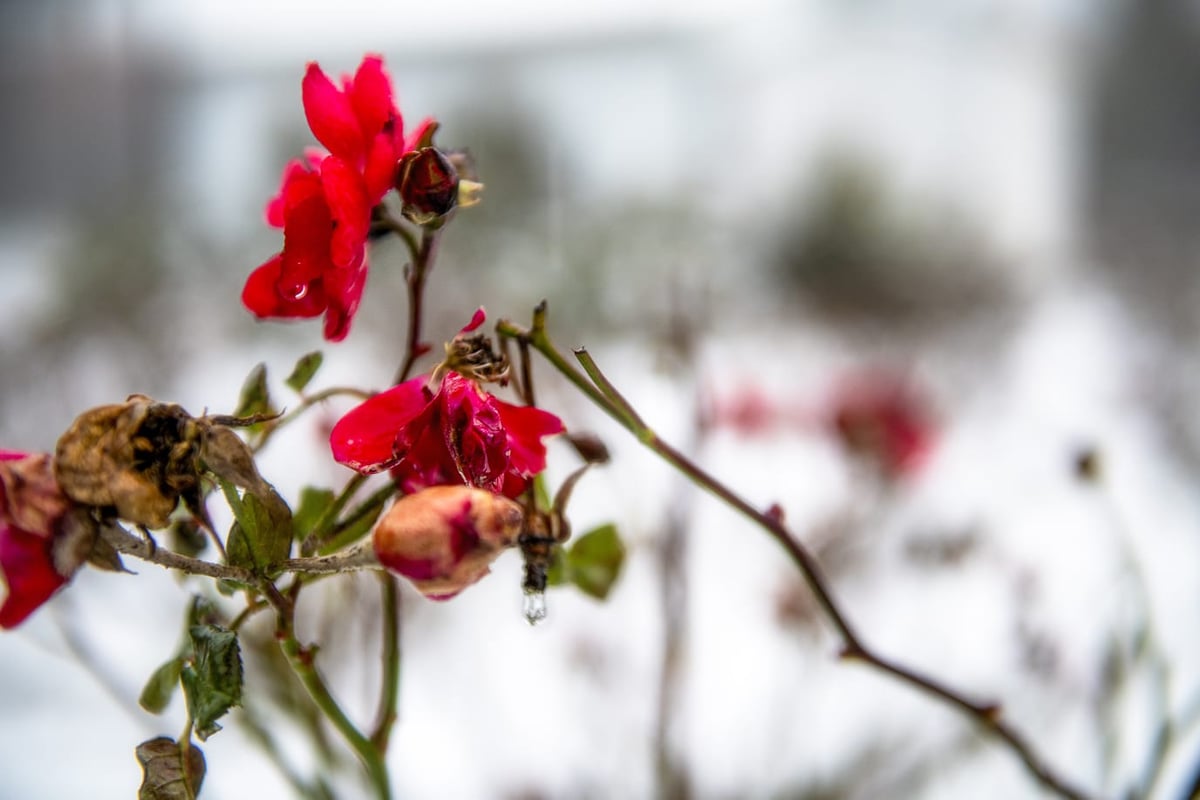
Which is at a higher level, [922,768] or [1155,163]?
[1155,163]

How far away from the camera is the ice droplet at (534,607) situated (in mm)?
116

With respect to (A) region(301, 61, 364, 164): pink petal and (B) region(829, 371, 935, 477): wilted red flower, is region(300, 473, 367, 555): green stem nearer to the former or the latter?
(A) region(301, 61, 364, 164): pink petal

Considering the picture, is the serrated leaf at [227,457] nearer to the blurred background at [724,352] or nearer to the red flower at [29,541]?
the red flower at [29,541]

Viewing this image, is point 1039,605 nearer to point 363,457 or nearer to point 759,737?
point 759,737

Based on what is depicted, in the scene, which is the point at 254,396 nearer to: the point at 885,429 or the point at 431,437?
the point at 431,437

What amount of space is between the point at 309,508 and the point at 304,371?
2 cm

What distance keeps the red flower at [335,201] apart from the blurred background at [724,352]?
10 centimetres

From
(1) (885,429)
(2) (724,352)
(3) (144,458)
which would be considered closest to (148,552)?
(3) (144,458)

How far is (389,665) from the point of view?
0.13 m

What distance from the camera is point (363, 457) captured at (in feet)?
0.39

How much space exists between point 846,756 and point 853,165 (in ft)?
5.46

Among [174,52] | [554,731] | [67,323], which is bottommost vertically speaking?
[554,731]

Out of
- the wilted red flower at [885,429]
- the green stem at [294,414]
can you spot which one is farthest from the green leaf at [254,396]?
the wilted red flower at [885,429]

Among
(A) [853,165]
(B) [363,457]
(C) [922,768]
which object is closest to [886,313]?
(A) [853,165]
